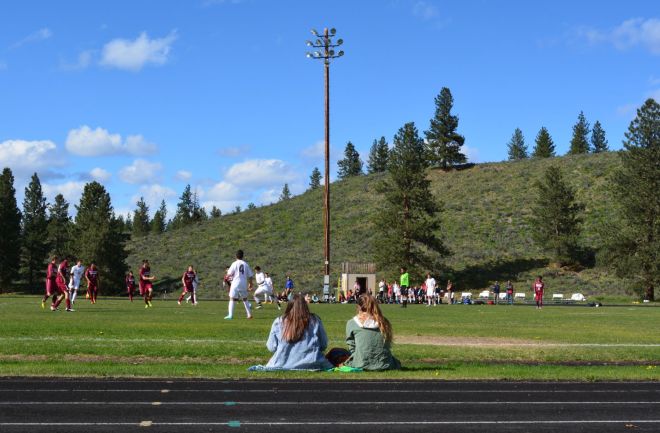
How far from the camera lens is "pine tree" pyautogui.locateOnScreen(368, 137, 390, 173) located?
596ft

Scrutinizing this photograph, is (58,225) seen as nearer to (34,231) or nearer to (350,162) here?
(34,231)

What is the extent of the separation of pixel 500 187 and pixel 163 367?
10432 cm

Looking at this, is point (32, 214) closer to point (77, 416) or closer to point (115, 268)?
point (115, 268)

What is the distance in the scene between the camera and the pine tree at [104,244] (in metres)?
80.9

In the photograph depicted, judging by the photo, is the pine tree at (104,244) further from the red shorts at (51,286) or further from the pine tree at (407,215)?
the red shorts at (51,286)

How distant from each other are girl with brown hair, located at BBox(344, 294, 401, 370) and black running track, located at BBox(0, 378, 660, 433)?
1.02 meters

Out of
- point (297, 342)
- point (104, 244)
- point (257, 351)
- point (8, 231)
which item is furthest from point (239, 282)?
point (8, 231)

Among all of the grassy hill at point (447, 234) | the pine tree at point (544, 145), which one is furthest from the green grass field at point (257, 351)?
the pine tree at point (544, 145)

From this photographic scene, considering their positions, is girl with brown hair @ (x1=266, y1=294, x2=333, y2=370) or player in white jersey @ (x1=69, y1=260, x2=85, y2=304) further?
player in white jersey @ (x1=69, y1=260, x2=85, y2=304)

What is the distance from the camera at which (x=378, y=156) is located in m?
184

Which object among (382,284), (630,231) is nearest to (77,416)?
(382,284)

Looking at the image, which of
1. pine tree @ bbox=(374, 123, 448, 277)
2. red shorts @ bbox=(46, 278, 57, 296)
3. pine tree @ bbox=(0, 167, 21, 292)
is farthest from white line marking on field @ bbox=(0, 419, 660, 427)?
pine tree @ bbox=(0, 167, 21, 292)

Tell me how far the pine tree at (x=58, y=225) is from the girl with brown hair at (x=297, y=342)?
93.6m

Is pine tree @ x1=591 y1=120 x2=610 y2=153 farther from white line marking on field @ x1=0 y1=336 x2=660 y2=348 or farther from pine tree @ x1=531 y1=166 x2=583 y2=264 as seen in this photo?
white line marking on field @ x1=0 y1=336 x2=660 y2=348
